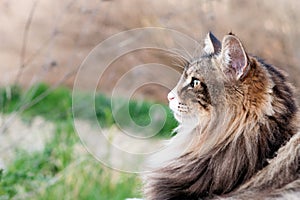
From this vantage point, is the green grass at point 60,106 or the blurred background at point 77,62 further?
the green grass at point 60,106

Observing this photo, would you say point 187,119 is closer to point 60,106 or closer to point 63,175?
point 63,175

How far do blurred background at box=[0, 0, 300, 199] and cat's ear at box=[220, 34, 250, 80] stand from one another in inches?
20.9

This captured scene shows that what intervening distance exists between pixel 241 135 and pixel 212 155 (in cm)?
12

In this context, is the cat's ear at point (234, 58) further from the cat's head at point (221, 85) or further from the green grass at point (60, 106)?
the green grass at point (60, 106)

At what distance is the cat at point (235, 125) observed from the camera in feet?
7.10

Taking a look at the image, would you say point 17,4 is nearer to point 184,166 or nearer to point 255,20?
point 255,20

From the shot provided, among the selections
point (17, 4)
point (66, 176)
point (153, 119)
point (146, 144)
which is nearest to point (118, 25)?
point (17, 4)

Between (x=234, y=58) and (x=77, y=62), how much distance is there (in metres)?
3.24

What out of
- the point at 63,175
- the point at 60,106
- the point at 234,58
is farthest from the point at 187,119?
the point at 60,106

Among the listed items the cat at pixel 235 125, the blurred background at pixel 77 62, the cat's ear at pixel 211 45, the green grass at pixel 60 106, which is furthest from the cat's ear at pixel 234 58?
the green grass at pixel 60 106

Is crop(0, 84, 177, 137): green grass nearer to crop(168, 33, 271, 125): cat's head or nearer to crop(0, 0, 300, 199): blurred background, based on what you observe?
crop(0, 0, 300, 199): blurred background

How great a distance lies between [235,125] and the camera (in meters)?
2.24

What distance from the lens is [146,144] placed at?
417 cm

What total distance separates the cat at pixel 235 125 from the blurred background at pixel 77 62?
0.46 m
